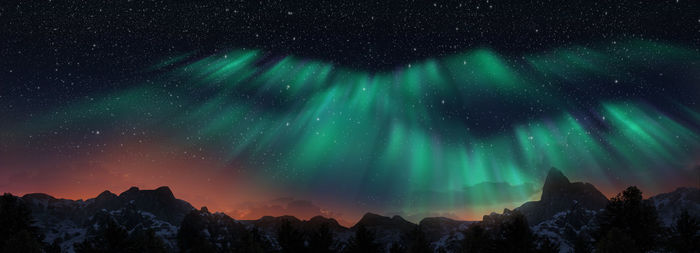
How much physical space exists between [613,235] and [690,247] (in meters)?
13.8

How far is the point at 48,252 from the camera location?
8950 cm

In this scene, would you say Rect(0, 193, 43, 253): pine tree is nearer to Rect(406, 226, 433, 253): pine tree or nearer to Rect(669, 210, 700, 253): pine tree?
Rect(406, 226, 433, 253): pine tree

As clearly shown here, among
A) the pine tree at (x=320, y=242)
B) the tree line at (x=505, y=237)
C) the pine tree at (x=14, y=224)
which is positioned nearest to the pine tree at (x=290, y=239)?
the tree line at (x=505, y=237)

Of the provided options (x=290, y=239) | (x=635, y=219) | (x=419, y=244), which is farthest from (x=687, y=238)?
(x=290, y=239)

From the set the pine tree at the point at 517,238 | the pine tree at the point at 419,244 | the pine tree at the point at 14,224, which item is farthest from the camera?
the pine tree at the point at 419,244

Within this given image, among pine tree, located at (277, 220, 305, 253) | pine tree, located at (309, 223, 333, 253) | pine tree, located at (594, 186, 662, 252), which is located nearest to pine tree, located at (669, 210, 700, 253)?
pine tree, located at (594, 186, 662, 252)

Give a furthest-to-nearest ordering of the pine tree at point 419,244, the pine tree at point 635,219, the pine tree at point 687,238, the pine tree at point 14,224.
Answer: the pine tree at point 419,244 < the pine tree at point 687,238 < the pine tree at point 14,224 < the pine tree at point 635,219

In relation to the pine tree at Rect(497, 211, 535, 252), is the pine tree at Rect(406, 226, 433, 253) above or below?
above

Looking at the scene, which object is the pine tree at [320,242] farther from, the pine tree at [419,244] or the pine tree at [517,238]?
the pine tree at [517,238]

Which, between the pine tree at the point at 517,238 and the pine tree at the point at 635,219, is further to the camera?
the pine tree at the point at 517,238

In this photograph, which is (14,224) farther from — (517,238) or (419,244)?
(517,238)

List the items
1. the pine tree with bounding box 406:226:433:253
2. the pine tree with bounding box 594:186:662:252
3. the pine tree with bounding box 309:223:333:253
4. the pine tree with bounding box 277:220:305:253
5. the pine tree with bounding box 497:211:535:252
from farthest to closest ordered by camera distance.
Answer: the pine tree with bounding box 406:226:433:253, the pine tree with bounding box 309:223:333:253, the pine tree with bounding box 277:220:305:253, the pine tree with bounding box 497:211:535:252, the pine tree with bounding box 594:186:662:252

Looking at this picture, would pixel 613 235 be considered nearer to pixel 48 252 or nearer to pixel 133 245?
pixel 133 245

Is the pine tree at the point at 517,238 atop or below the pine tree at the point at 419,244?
below
